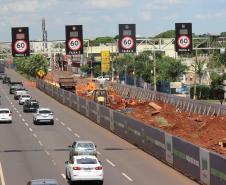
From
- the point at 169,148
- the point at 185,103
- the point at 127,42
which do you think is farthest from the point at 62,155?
the point at 185,103

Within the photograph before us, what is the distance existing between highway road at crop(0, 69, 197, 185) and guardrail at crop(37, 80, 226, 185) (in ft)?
1.56

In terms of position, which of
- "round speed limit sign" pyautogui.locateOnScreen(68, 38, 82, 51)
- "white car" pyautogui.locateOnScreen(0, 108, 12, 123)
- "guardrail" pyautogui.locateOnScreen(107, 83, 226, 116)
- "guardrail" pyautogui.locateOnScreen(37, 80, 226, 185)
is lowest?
"guardrail" pyautogui.locateOnScreen(107, 83, 226, 116)

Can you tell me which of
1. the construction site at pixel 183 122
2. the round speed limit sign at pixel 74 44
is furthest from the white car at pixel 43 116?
the construction site at pixel 183 122

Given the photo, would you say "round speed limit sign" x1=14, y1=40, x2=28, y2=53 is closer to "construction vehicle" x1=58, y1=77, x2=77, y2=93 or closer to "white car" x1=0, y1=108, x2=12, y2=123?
"white car" x1=0, y1=108, x2=12, y2=123

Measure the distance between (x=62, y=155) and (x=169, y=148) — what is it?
762 centimetres

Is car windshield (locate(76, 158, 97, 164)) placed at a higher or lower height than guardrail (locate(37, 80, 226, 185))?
higher

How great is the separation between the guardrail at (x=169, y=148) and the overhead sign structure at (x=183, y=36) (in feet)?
27.6

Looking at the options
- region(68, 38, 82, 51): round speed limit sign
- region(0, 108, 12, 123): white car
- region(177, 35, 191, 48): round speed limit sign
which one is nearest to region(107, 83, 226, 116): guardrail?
region(177, 35, 191, 48): round speed limit sign

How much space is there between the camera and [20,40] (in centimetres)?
5344

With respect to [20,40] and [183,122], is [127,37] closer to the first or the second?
[183,122]

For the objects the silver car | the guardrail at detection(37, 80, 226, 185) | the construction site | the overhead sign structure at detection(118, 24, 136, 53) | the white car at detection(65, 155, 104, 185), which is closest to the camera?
the guardrail at detection(37, 80, 226, 185)

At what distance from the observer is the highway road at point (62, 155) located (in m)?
30.5

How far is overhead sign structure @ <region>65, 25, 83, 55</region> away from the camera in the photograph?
177ft

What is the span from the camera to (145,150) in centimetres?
4044
